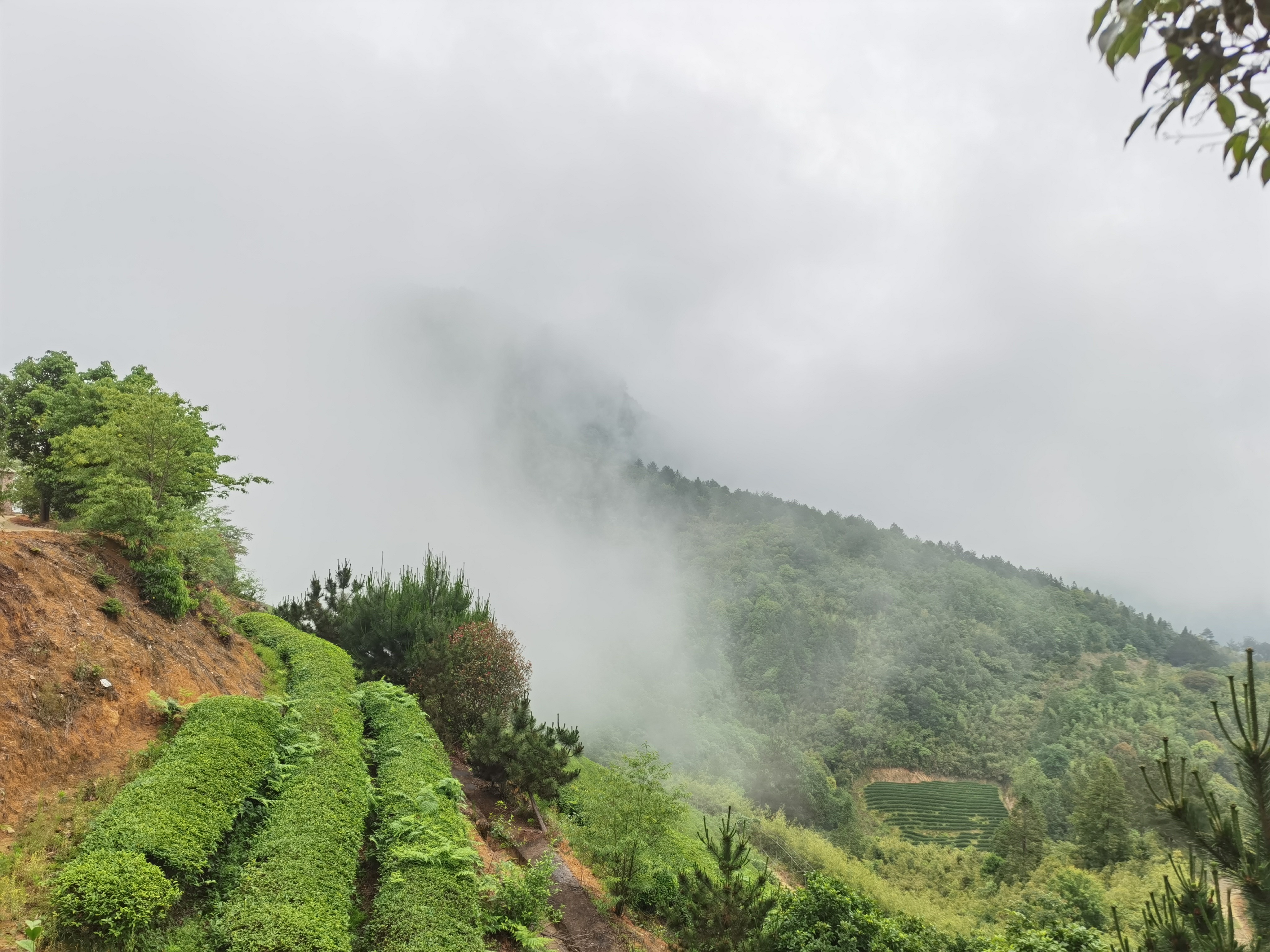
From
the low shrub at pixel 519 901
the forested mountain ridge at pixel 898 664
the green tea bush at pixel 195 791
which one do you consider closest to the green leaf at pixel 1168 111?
the green tea bush at pixel 195 791

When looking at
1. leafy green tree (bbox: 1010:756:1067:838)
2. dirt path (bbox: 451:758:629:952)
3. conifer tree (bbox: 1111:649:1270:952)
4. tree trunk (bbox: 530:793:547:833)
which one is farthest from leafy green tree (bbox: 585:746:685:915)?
leafy green tree (bbox: 1010:756:1067:838)

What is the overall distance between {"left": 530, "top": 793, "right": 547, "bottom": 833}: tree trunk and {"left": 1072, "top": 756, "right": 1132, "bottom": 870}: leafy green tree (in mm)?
29792

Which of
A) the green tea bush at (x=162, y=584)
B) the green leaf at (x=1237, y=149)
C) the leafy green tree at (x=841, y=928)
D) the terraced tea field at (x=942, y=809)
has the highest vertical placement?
the green leaf at (x=1237, y=149)

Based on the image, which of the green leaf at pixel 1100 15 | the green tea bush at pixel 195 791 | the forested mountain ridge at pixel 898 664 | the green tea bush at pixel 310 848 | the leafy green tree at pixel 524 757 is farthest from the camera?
the forested mountain ridge at pixel 898 664

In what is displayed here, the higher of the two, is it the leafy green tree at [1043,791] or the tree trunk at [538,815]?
the tree trunk at [538,815]

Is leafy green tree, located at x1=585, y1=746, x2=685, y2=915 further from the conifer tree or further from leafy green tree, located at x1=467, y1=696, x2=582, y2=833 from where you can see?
the conifer tree

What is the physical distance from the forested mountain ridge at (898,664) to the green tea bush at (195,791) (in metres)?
47.9

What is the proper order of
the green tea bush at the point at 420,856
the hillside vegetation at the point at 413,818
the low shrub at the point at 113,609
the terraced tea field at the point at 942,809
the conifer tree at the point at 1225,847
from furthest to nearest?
the terraced tea field at the point at 942,809 < the low shrub at the point at 113,609 < the green tea bush at the point at 420,856 < the hillside vegetation at the point at 413,818 < the conifer tree at the point at 1225,847

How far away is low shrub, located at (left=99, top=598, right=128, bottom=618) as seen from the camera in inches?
483

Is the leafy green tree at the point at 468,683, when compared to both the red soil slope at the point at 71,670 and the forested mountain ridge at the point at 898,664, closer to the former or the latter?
the red soil slope at the point at 71,670

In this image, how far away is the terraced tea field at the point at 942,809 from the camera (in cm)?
5178

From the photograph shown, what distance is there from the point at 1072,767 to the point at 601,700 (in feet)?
148

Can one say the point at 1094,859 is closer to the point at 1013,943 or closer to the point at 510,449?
the point at 1013,943

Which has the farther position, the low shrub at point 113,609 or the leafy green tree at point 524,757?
the leafy green tree at point 524,757
